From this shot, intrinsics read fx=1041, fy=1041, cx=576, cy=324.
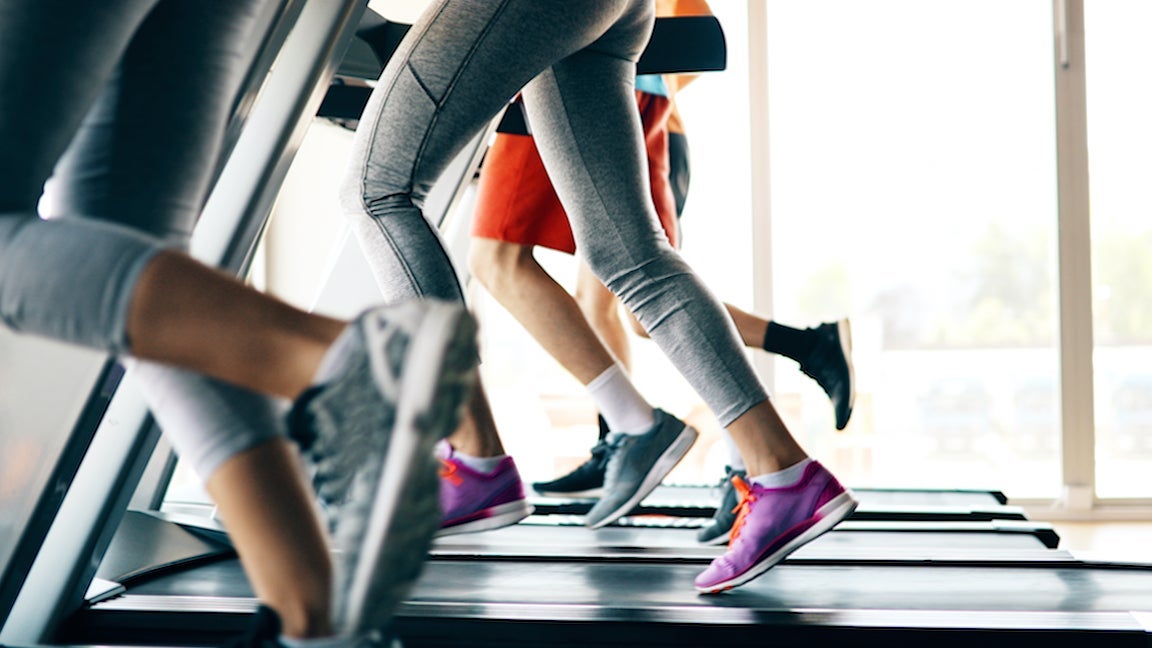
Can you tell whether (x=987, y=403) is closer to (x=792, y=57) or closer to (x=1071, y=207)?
(x=1071, y=207)

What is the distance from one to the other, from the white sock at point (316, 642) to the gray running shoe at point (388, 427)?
0.03 meters

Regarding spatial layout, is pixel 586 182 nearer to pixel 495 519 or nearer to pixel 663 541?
pixel 495 519

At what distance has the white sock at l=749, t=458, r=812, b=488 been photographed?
124cm

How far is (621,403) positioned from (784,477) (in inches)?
21.1

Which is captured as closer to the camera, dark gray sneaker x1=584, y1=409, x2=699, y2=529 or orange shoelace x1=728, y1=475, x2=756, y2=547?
orange shoelace x1=728, y1=475, x2=756, y2=547

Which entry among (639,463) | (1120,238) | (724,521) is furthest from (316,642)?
(1120,238)

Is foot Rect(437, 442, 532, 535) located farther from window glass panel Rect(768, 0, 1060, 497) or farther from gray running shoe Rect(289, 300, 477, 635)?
window glass panel Rect(768, 0, 1060, 497)

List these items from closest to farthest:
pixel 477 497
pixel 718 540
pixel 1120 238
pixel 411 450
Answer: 1. pixel 411 450
2. pixel 477 497
3. pixel 718 540
4. pixel 1120 238

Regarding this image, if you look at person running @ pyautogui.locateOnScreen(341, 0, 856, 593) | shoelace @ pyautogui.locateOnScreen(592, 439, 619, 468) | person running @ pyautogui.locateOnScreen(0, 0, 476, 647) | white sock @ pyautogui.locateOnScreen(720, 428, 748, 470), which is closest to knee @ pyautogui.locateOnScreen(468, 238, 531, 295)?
shoelace @ pyautogui.locateOnScreen(592, 439, 619, 468)

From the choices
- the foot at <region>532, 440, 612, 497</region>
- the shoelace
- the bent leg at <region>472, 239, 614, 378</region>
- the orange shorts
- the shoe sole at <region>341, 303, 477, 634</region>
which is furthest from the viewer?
the foot at <region>532, 440, 612, 497</region>

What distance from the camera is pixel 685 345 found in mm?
1255

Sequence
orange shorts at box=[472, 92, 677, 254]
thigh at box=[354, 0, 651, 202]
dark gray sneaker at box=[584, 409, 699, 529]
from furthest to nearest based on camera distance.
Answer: orange shorts at box=[472, 92, 677, 254] → dark gray sneaker at box=[584, 409, 699, 529] → thigh at box=[354, 0, 651, 202]

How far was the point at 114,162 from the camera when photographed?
78 cm

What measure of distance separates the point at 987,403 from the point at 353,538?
394 cm
